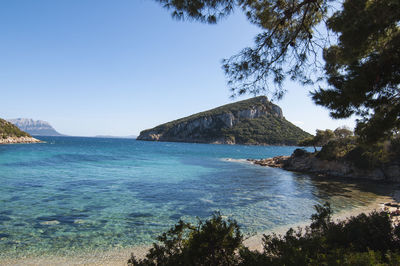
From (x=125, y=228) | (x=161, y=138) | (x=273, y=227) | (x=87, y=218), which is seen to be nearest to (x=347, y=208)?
(x=273, y=227)

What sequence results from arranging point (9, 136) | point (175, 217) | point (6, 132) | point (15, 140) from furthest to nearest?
point (15, 140) → point (6, 132) → point (9, 136) → point (175, 217)

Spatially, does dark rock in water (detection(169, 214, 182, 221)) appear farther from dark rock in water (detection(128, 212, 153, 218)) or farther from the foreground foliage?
the foreground foliage

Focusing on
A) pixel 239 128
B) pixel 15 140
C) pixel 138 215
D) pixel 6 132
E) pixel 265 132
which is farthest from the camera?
pixel 239 128

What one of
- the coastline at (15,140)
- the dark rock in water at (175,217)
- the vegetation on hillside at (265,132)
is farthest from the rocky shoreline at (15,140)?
the vegetation on hillside at (265,132)

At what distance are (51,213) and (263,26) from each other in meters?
13.9

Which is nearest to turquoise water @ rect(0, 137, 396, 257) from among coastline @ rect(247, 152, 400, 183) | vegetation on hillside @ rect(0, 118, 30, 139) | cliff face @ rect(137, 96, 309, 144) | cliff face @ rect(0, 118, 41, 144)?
coastline @ rect(247, 152, 400, 183)

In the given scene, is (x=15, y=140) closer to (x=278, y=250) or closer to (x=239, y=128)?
(x=278, y=250)

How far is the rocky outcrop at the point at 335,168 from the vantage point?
28297mm

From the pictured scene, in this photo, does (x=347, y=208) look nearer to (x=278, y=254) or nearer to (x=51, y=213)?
(x=278, y=254)

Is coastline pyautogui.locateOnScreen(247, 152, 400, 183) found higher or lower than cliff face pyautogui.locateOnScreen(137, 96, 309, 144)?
lower

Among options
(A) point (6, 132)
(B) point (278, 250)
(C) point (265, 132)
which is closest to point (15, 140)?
(A) point (6, 132)

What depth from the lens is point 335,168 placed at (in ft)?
109

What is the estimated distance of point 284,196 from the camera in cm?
1803

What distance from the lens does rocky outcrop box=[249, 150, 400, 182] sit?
1114 inches
